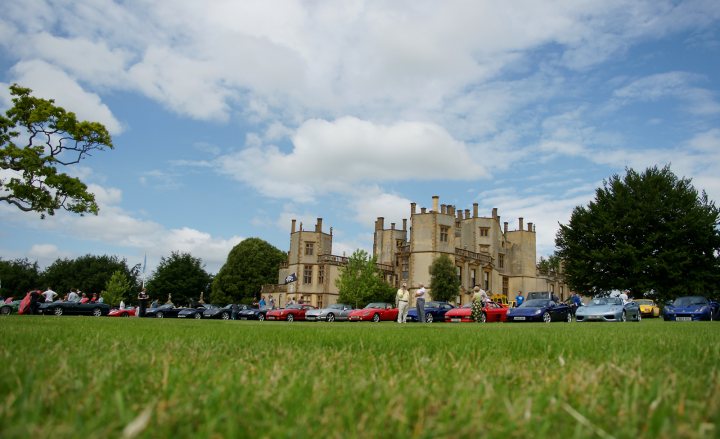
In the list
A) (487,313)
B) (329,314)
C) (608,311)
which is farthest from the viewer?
(329,314)

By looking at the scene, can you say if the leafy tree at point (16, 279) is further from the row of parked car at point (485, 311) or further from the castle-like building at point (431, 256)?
the row of parked car at point (485, 311)

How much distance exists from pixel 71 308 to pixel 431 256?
40.1 m

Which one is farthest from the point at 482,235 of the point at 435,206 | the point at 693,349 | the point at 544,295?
the point at 693,349

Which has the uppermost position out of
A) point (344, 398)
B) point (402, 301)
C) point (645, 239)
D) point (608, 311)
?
point (645, 239)

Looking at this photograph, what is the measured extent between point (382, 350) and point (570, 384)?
2656 mm

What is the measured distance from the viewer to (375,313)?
3728 centimetres

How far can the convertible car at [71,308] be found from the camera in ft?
102

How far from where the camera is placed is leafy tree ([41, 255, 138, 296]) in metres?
76.2

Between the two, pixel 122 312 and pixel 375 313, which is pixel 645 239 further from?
pixel 122 312

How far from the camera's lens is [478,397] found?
258 cm

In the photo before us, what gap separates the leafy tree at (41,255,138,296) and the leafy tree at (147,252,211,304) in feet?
25.4

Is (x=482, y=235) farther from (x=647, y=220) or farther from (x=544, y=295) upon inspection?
(x=544, y=295)

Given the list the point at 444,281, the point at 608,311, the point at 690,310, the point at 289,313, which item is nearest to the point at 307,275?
the point at 444,281

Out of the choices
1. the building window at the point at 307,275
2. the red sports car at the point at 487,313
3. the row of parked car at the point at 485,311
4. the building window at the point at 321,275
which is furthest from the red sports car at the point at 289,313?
the building window at the point at 307,275
